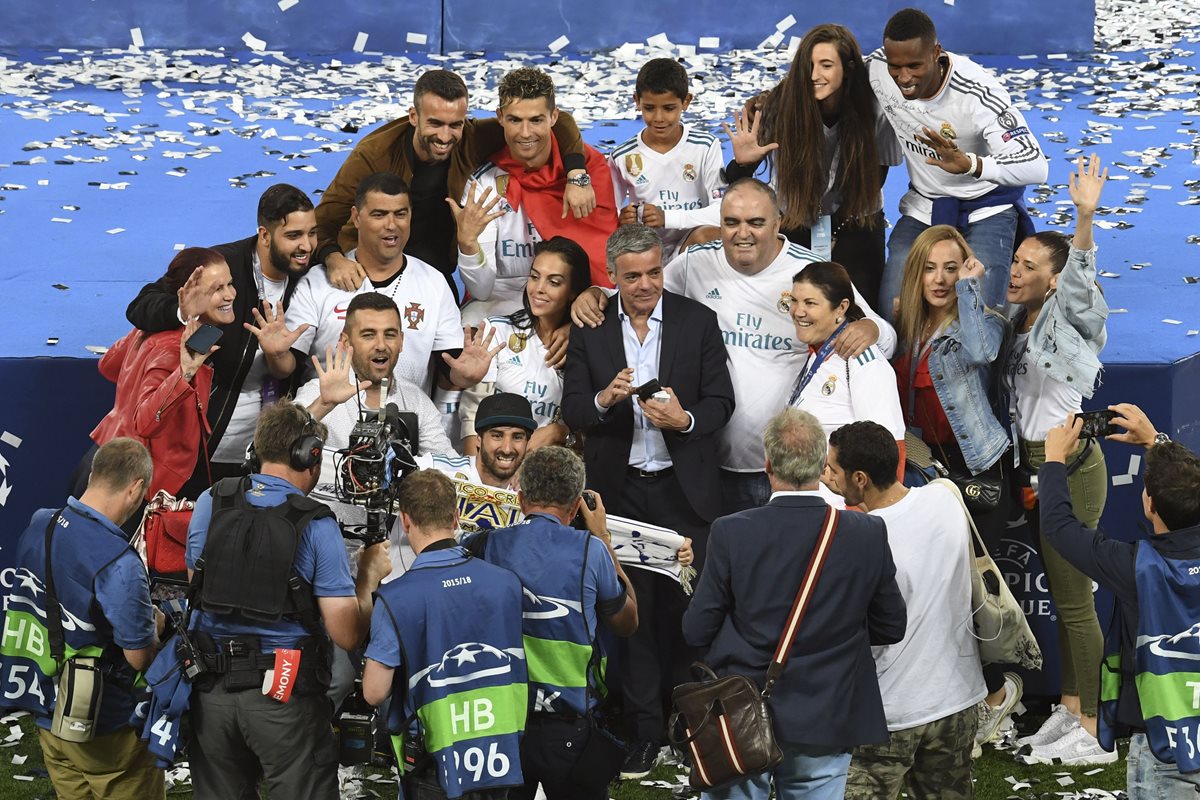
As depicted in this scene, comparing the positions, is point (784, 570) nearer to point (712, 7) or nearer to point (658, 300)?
point (658, 300)

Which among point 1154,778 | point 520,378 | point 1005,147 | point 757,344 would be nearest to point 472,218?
point 520,378

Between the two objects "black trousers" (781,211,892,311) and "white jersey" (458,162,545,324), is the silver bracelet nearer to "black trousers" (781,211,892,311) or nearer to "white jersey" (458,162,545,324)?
"black trousers" (781,211,892,311)

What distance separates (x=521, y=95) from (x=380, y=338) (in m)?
1.41

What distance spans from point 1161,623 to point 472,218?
3347 mm

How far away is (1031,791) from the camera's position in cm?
625

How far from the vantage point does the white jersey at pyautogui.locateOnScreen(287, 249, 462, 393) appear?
6.65 m

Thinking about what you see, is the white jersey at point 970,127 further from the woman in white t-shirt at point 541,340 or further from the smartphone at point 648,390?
the smartphone at point 648,390

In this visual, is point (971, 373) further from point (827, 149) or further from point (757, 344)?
point (827, 149)

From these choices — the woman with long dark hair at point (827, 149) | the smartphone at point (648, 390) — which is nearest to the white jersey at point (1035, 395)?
the woman with long dark hair at point (827, 149)

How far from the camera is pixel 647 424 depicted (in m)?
6.39

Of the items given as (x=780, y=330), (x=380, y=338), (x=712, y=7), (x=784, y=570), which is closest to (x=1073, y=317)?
(x=780, y=330)

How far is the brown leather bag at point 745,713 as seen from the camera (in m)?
4.65

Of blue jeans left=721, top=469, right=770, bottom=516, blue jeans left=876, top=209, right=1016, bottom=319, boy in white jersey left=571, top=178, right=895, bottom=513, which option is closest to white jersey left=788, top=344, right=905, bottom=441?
boy in white jersey left=571, top=178, right=895, bottom=513

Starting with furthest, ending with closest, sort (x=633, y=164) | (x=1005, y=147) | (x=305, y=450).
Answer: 1. (x=633, y=164)
2. (x=1005, y=147)
3. (x=305, y=450)
